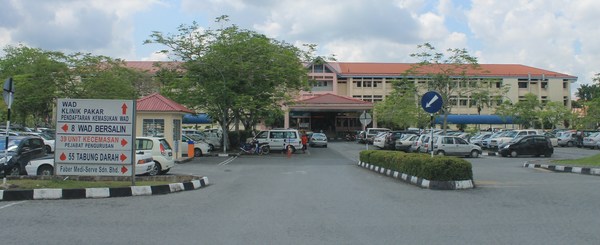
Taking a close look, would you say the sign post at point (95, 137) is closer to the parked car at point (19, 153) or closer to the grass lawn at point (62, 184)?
the grass lawn at point (62, 184)

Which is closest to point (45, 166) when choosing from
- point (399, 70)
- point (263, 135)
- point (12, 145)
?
point (12, 145)

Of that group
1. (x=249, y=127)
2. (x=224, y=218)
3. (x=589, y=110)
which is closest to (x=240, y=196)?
(x=224, y=218)

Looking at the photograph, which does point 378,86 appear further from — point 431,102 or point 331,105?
point 431,102

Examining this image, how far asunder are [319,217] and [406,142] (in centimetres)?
2957

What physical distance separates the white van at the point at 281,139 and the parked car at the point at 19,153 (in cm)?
1817

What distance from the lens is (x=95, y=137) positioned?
12.6 meters

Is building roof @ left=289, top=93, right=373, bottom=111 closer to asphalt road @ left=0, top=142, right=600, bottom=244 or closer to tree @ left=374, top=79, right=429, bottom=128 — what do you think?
tree @ left=374, top=79, right=429, bottom=128

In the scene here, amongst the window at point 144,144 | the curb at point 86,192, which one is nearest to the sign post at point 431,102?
the curb at point 86,192

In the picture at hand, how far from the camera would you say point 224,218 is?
853cm

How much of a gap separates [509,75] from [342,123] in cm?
2678

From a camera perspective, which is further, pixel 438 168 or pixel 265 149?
pixel 265 149

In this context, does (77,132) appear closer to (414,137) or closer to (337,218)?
(337,218)

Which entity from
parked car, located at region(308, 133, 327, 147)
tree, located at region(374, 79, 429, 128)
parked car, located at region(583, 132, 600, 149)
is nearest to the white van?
parked car, located at region(308, 133, 327, 147)

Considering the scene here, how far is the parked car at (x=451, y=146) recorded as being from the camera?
31.3 metres
